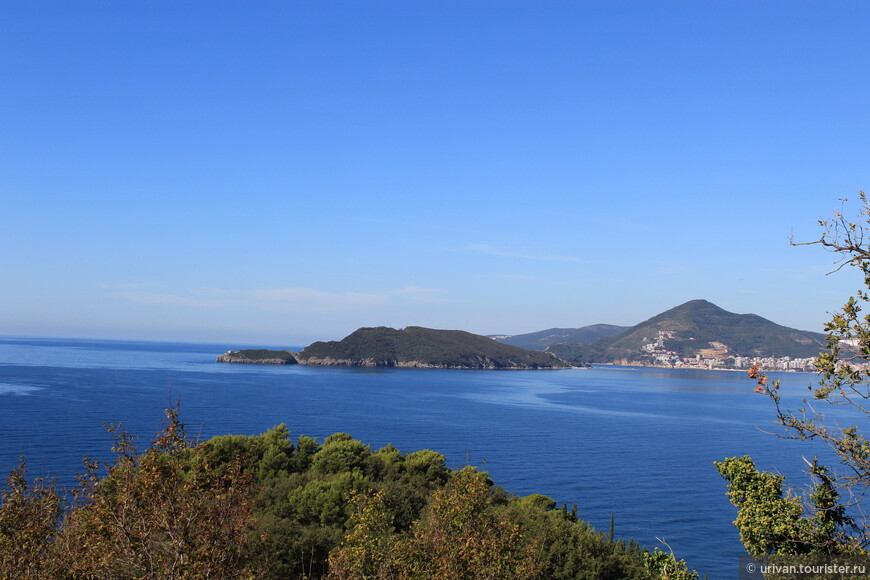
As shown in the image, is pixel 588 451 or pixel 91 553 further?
pixel 588 451

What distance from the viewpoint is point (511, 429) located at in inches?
3140

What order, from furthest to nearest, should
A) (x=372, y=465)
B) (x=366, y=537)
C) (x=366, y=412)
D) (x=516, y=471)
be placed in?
(x=366, y=412)
(x=516, y=471)
(x=372, y=465)
(x=366, y=537)

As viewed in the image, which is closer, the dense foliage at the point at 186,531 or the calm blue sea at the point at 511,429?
the dense foliage at the point at 186,531

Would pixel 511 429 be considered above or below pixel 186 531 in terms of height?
below

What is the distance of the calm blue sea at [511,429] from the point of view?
44969 millimetres

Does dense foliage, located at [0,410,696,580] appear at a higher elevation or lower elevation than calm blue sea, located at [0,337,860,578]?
higher

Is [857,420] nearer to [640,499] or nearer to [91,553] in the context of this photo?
[640,499]

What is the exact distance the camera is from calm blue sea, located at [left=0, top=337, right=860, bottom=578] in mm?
44969

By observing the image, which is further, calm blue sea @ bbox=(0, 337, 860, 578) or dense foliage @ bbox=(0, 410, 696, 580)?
calm blue sea @ bbox=(0, 337, 860, 578)

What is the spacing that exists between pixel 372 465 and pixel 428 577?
88.4ft

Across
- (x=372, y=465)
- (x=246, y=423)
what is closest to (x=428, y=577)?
(x=372, y=465)

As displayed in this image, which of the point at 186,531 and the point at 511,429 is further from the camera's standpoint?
the point at 511,429

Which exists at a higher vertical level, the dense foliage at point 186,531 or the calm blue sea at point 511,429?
the dense foliage at point 186,531

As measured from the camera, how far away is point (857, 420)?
101000 millimetres
